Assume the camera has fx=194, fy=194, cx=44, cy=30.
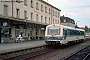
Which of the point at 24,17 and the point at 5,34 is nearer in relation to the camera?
the point at 5,34

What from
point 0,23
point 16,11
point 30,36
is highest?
point 16,11

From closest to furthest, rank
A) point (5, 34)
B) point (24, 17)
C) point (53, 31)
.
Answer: point (53, 31) < point (5, 34) < point (24, 17)

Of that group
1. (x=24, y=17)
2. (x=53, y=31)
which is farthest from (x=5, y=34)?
(x=53, y=31)

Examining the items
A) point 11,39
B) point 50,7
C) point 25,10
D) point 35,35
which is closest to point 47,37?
point 11,39

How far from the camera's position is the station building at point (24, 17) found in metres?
29.0

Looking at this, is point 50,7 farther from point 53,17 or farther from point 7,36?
point 7,36

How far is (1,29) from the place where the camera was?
93.6ft

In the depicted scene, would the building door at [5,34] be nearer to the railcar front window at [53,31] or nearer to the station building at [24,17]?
the station building at [24,17]

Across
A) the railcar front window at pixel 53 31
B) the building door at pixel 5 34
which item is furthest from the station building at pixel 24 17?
the railcar front window at pixel 53 31

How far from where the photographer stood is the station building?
2900 cm

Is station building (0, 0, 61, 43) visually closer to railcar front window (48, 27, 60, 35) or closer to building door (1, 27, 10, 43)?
building door (1, 27, 10, 43)

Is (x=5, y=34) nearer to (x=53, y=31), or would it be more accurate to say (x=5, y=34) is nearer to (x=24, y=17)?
(x=24, y=17)

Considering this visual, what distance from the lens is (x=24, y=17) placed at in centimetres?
3672

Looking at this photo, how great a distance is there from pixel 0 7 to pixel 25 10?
8589 mm
